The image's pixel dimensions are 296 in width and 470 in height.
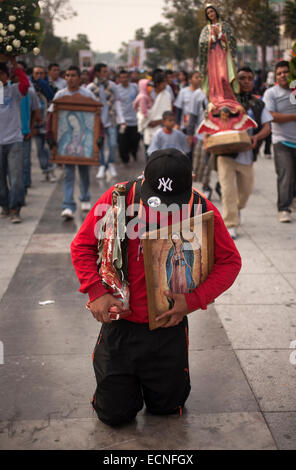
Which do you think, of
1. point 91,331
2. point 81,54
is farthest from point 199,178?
point 81,54

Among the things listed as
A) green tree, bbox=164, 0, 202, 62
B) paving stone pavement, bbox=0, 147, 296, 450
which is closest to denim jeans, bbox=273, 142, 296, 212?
paving stone pavement, bbox=0, 147, 296, 450

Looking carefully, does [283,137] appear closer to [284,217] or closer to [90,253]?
[284,217]

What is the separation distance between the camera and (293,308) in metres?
→ 5.31

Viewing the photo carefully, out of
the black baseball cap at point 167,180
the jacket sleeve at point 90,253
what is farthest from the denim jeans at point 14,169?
the black baseball cap at point 167,180

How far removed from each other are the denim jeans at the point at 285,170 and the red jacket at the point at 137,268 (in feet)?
16.9

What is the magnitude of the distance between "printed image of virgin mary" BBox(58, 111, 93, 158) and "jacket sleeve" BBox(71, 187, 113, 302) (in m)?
5.48

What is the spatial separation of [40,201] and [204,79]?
11.2ft

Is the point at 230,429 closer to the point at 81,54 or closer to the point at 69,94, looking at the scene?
the point at 69,94

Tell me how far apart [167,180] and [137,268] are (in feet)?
1.87

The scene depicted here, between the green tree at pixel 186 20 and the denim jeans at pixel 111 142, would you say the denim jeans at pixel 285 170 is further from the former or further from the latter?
the green tree at pixel 186 20

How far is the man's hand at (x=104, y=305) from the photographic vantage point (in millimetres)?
3316

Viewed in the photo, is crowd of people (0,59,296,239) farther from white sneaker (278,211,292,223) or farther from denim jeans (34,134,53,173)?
denim jeans (34,134,53,173)

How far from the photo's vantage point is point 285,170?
838 centimetres

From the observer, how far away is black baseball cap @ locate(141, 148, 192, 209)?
308cm
